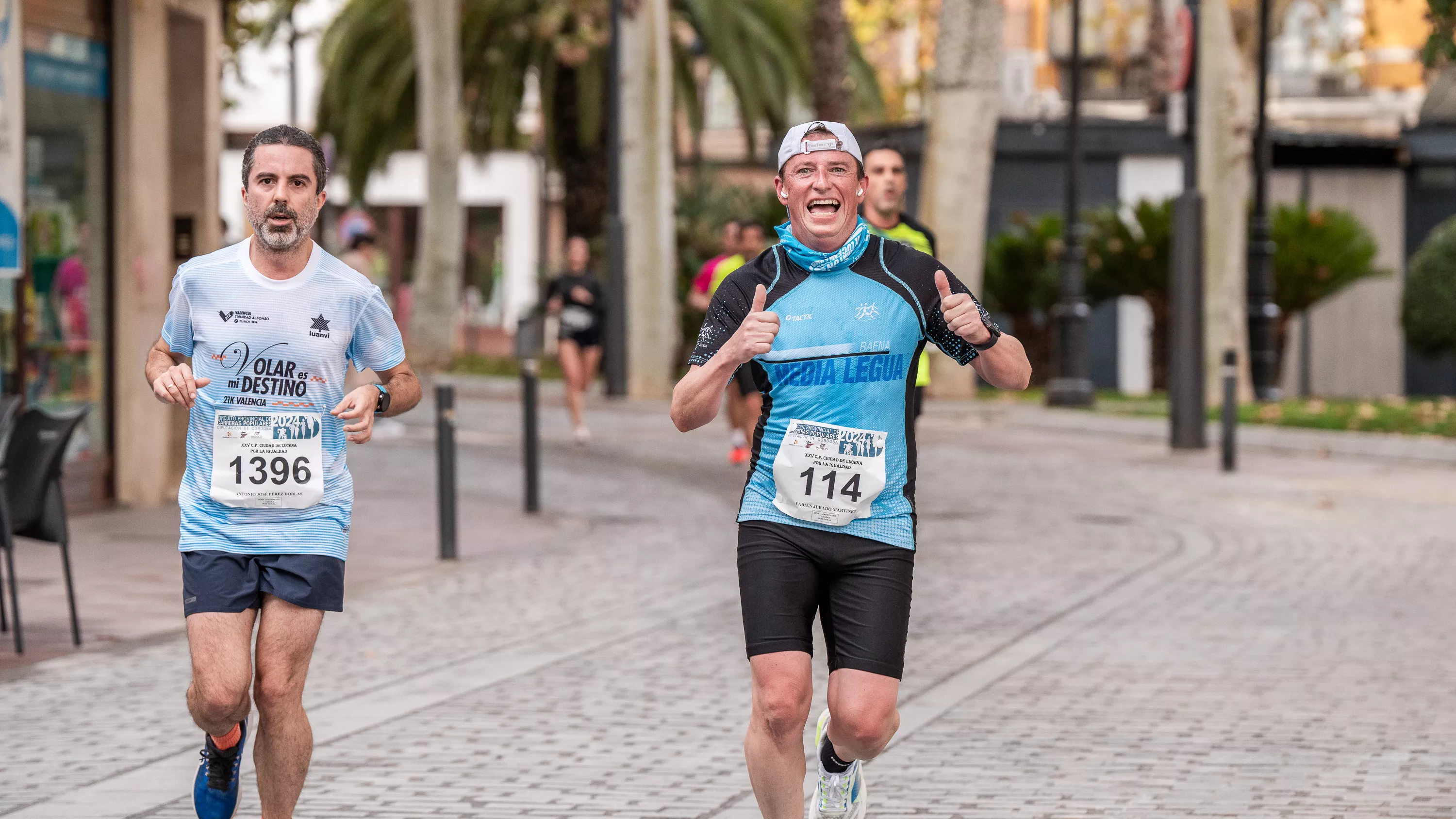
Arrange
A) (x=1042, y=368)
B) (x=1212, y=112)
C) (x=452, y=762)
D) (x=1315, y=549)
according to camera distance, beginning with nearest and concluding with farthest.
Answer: (x=452, y=762)
(x=1315, y=549)
(x=1212, y=112)
(x=1042, y=368)

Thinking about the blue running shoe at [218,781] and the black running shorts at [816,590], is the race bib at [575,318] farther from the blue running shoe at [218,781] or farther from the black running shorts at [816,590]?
the black running shorts at [816,590]

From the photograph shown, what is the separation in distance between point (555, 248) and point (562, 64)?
27.6m

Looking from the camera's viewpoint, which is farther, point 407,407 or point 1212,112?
point 1212,112

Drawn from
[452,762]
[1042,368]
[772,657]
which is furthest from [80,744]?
[1042,368]

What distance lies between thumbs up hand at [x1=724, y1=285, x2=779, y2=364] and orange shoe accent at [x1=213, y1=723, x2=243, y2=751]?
4.86 ft

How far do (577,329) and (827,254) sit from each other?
15.1m

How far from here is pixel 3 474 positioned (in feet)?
28.4

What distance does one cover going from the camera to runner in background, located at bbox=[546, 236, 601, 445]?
1970 centimetres

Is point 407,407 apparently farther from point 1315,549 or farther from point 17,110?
point 1315,549

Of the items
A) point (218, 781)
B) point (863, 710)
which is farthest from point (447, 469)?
point (863, 710)

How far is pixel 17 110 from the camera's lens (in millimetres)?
10016

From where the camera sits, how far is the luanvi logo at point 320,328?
4977mm

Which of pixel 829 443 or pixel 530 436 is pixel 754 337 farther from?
pixel 530 436

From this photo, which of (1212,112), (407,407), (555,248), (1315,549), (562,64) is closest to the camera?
(407,407)
